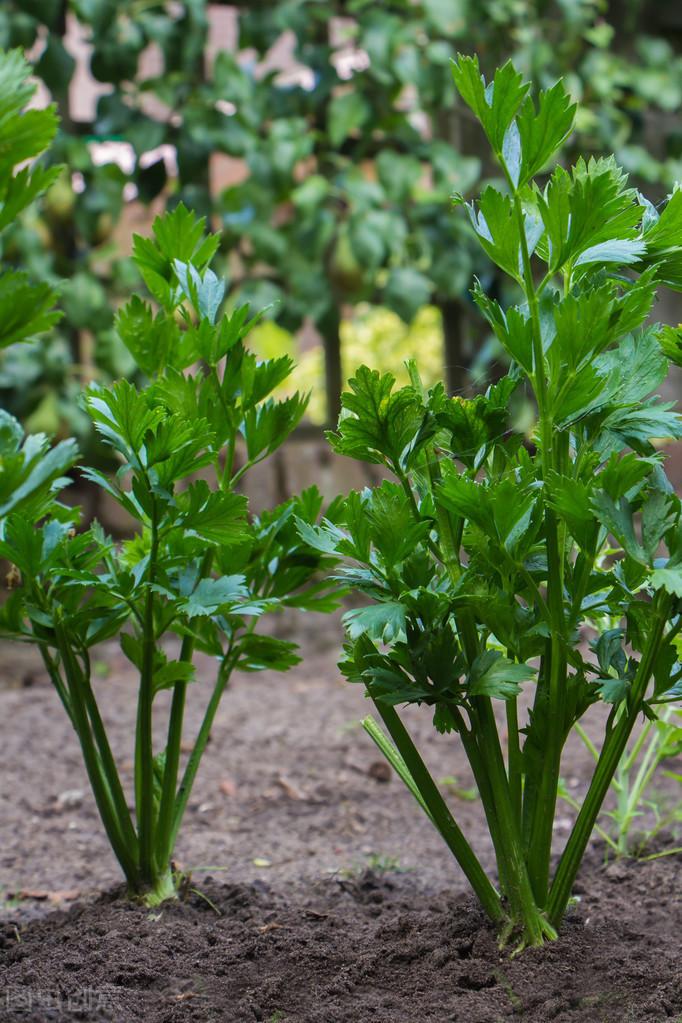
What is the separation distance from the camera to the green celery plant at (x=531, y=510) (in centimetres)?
98

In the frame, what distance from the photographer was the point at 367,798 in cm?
215

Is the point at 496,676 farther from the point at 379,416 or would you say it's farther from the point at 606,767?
the point at 379,416

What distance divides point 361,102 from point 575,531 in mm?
2635

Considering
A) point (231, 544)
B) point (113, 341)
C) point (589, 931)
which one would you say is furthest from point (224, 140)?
point (589, 931)

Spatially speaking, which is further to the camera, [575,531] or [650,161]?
[650,161]

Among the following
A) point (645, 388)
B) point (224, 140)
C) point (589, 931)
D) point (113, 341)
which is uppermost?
point (645, 388)

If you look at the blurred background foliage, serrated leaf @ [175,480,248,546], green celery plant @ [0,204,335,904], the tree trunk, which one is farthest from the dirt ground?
the tree trunk

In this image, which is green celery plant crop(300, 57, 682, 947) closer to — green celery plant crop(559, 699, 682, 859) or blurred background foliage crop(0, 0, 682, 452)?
green celery plant crop(559, 699, 682, 859)

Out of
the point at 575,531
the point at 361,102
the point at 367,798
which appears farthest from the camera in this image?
the point at 361,102

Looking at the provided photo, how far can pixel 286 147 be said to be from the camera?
3.21 m

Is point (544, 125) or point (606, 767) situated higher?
point (544, 125)

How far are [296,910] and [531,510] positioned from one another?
0.62 m

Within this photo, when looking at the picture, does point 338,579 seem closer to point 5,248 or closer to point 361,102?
point 5,248

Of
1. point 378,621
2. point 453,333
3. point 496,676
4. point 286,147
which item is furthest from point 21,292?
point 453,333
